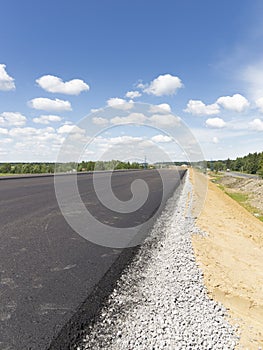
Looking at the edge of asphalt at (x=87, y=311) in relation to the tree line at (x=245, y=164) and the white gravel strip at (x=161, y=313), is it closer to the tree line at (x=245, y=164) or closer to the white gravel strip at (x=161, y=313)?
the white gravel strip at (x=161, y=313)

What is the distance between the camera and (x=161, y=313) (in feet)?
10.2

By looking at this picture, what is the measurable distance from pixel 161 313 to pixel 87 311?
91 centimetres

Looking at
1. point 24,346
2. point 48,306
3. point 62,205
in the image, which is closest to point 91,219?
point 62,205

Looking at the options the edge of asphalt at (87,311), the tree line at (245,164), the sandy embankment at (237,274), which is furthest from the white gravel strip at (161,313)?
the tree line at (245,164)

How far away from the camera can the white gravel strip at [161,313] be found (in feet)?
8.66

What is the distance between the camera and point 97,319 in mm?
3006

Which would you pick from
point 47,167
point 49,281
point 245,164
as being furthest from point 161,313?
point 245,164

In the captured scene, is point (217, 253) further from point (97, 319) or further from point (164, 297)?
point (97, 319)

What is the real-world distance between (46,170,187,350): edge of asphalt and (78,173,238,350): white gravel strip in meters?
0.08

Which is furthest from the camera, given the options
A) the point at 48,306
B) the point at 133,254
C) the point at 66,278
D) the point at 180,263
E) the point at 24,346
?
the point at 133,254

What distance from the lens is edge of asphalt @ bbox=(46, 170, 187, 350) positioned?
102 inches

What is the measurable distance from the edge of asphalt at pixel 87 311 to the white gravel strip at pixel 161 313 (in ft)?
0.27

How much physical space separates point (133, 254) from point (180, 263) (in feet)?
3.32

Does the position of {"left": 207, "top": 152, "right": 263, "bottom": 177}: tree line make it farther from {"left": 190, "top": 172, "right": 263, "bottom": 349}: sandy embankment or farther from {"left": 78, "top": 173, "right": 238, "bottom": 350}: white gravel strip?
{"left": 78, "top": 173, "right": 238, "bottom": 350}: white gravel strip
